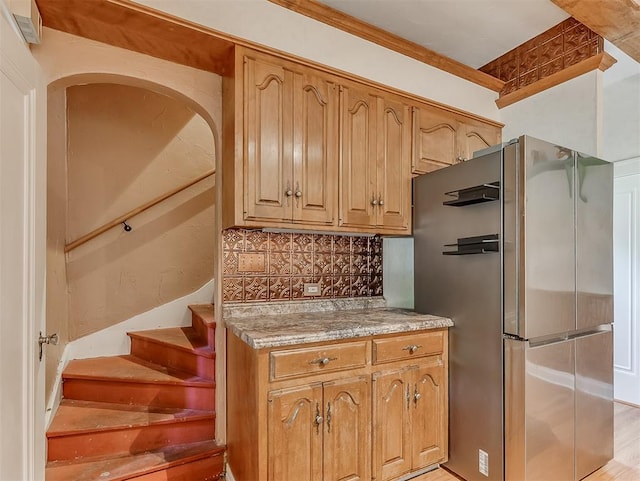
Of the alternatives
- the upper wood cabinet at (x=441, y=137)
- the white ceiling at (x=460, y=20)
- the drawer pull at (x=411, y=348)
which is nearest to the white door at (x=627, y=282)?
the upper wood cabinet at (x=441, y=137)

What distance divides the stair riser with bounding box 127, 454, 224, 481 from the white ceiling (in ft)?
9.40

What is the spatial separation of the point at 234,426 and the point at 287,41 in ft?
7.16

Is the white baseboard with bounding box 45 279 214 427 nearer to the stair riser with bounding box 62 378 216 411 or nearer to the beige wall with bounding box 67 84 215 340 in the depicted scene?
the beige wall with bounding box 67 84 215 340

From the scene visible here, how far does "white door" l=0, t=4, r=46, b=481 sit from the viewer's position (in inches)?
44.9

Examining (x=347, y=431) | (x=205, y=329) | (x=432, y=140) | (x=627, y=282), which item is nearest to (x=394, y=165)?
(x=432, y=140)

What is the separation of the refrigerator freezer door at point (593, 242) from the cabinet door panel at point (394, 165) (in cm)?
99

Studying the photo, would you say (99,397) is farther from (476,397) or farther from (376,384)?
(476,397)

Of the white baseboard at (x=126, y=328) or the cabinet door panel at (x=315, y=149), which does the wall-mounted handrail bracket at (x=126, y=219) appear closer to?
the white baseboard at (x=126, y=328)

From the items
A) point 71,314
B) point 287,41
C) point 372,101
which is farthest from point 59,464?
point 372,101

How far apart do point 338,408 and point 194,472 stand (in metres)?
0.96

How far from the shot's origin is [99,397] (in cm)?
226

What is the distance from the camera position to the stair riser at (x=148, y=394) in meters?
2.19

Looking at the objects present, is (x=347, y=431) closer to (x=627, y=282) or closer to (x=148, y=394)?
→ (x=148, y=394)

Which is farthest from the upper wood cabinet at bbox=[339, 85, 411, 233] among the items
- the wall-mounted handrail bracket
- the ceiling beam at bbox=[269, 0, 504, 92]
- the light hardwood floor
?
the wall-mounted handrail bracket
